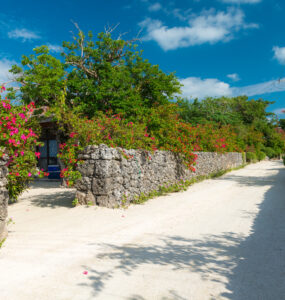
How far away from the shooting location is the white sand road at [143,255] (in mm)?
3070

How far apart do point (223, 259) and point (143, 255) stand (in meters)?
1.27

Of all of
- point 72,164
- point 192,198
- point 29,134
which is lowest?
point 192,198

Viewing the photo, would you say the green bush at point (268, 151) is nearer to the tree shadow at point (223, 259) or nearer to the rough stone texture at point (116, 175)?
the rough stone texture at point (116, 175)

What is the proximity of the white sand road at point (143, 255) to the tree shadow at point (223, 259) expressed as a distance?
0.04 feet

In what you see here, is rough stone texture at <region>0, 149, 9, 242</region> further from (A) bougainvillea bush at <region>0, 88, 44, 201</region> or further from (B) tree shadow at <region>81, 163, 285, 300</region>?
(B) tree shadow at <region>81, 163, 285, 300</region>

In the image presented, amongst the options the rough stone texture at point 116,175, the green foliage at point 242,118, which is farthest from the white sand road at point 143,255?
the green foliage at point 242,118

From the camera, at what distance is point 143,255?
4172mm

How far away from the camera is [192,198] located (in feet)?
32.4

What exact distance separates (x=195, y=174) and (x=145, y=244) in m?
11.3

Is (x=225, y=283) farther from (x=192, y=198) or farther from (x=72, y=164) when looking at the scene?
(x=192, y=198)

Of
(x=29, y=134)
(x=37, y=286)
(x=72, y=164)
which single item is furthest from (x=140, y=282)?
(x=72, y=164)

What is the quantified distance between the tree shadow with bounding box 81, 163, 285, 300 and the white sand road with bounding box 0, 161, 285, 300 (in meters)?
0.01

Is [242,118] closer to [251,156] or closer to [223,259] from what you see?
[251,156]

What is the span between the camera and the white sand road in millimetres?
3070
